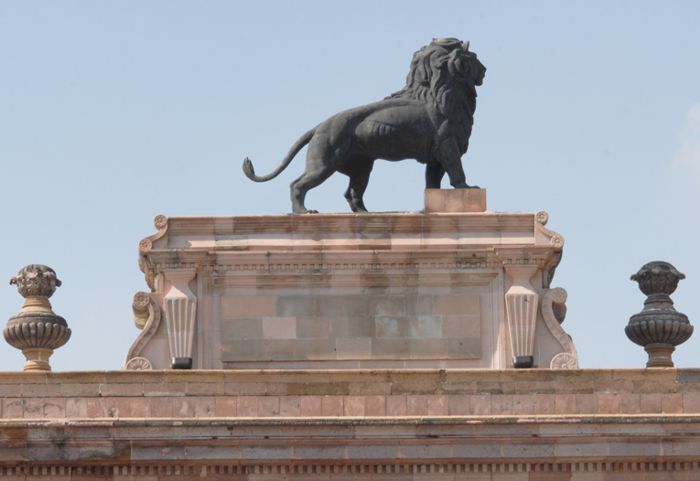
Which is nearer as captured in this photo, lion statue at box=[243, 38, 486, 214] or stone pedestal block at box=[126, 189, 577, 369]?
stone pedestal block at box=[126, 189, 577, 369]

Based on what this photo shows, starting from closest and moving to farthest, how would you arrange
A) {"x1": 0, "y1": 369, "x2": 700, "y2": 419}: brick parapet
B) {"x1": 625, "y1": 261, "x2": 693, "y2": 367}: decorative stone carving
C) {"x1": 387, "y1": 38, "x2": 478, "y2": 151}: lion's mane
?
{"x1": 0, "y1": 369, "x2": 700, "y2": 419}: brick parapet → {"x1": 625, "y1": 261, "x2": 693, "y2": 367}: decorative stone carving → {"x1": 387, "y1": 38, "x2": 478, "y2": 151}: lion's mane

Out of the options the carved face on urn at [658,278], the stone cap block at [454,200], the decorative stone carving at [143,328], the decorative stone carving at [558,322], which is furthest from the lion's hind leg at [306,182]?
the carved face on urn at [658,278]

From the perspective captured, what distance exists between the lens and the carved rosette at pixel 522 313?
53.9m

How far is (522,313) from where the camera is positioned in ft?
178

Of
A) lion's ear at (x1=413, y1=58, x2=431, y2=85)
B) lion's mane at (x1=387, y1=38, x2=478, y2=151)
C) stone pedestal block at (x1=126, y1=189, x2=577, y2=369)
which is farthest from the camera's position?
lion's ear at (x1=413, y1=58, x2=431, y2=85)

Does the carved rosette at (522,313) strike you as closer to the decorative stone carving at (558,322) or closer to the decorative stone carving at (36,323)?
the decorative stone carving at (558,322)

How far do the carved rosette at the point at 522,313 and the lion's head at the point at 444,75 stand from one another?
143 inches

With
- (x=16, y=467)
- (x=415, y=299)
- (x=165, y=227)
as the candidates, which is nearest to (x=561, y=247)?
(x=415, y=299)

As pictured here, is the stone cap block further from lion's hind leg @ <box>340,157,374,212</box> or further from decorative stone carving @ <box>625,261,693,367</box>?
decorative stone carving @ <box>625,261,693,367</box>

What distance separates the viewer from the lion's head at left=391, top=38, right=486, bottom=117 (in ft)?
186

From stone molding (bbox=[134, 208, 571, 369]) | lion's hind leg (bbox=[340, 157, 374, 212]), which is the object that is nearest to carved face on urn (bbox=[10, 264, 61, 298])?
stone molding (bbox=[134, 208, 571, 369])

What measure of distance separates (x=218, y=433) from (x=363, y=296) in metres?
5.17

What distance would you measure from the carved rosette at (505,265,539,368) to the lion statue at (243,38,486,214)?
2.36 m

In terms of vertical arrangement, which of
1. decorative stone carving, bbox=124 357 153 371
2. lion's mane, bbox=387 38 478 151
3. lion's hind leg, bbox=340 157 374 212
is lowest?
decorative stone carving, bbox=124 357 153 371
